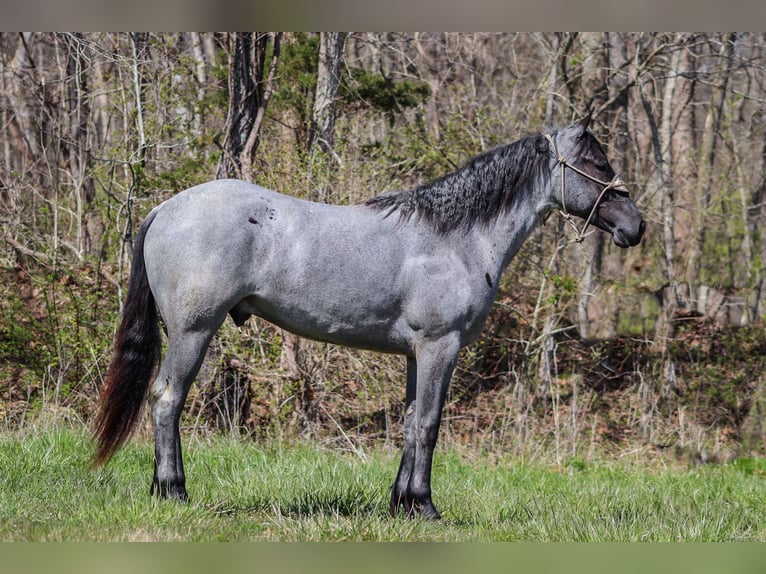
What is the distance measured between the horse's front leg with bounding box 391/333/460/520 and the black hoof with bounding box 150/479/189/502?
1.36m

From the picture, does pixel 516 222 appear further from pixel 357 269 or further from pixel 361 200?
pixel 361 200

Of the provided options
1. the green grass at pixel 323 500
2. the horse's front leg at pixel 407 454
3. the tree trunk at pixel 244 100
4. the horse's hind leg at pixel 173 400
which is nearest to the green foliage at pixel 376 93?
the tree trunk at pixel 244 100

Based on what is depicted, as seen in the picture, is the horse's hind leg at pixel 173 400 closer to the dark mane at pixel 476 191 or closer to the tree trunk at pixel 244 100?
the dark mane at pixel 476 191

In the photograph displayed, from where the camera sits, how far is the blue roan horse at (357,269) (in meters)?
4.79

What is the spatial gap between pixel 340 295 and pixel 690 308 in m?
7.63

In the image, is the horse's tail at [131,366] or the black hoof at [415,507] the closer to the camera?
the horse's tail at [131,366]

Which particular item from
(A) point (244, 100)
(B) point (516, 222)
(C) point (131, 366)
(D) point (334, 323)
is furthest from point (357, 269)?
(A) point (244, 100)

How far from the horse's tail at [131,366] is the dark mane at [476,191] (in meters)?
1.52

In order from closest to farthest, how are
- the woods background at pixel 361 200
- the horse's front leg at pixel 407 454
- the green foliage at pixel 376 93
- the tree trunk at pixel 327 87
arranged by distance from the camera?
the horse's front leg at pixel 407 454
the woods background at pixel 361 200
the tree trunk at pixel 327 87
the green foliage at pixel 376 93

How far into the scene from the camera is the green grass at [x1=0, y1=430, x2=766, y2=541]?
441 cm

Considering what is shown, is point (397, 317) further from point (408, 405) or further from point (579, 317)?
point (579, 317)

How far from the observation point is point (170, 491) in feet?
15.7

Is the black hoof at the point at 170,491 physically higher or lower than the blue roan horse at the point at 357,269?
lower

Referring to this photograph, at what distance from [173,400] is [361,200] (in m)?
4.49
